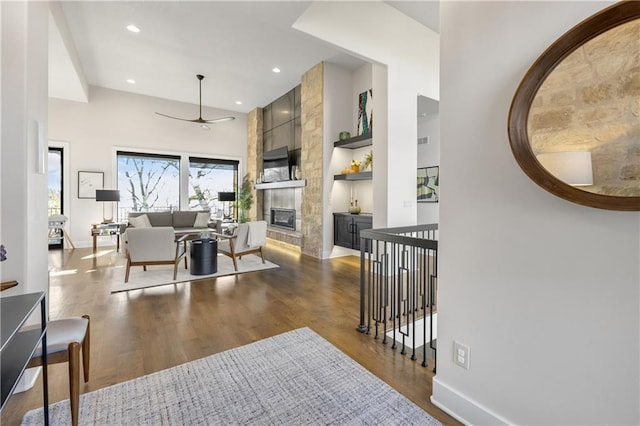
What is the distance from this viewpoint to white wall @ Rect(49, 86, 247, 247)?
6.71m

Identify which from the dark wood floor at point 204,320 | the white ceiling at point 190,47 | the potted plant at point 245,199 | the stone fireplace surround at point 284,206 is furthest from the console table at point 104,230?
the stone fireplace surround at point 284,206

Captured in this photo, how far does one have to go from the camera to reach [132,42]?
493cm

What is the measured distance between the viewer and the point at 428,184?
5.52 meters

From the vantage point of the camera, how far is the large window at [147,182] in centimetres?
751

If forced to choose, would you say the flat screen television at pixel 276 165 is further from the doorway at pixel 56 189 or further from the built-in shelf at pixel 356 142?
the doorway at pixel 56 189

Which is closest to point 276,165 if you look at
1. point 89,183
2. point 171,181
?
point 171,181

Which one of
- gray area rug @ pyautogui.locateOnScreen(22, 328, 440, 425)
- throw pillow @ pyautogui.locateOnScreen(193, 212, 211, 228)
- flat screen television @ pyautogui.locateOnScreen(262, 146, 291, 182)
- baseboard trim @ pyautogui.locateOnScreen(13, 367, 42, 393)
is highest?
flat screen television @ pyautogui.locateOnScreen(262, 146, 291, 182)

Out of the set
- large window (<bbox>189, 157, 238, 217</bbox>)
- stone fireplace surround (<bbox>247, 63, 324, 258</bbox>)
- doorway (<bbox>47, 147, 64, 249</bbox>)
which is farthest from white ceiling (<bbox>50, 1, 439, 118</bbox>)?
large window (<bbox>189, 157, 238, 217</bbox>)

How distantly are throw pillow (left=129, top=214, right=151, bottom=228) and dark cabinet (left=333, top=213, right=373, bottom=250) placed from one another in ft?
13.1

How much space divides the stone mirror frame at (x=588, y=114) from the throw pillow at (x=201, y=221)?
6.84 meters

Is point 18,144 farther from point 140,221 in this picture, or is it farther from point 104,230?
point 104,230

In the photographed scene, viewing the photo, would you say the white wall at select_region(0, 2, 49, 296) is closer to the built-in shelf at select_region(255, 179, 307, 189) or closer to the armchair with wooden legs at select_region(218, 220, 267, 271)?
the armchair with wooden legs at select_region(218, 220, 267, 271)

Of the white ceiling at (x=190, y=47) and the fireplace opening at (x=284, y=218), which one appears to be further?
the fireplace opening at (x=284, y=218)

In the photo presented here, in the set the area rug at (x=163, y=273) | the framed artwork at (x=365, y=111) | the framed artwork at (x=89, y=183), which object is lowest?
the area rug at (x=163, y=273)
